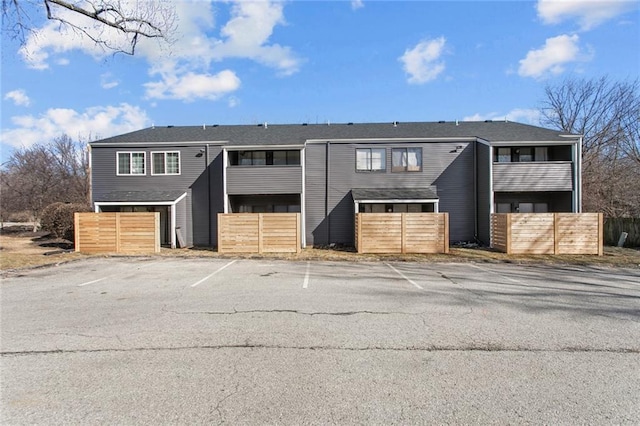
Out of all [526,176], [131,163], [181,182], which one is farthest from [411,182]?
[131,163]

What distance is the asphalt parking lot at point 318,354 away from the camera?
3180 millimetres

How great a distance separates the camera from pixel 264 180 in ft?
64.0

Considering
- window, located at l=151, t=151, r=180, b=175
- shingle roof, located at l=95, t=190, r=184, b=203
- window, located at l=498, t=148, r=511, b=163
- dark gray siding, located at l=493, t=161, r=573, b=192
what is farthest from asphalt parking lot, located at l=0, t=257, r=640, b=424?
window, located at l=498, t=148, r=511, b=163

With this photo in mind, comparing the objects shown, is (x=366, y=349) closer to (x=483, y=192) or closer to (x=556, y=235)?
(x=556, y=235)

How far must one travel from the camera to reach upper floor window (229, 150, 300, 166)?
21078 mm

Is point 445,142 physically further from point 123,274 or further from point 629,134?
point 629,134

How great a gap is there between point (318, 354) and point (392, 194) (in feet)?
51.6

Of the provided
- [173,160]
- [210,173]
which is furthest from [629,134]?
[173,160]

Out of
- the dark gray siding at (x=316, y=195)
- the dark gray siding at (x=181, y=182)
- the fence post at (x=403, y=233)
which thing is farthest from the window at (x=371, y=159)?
the dark gray siding at (x=181, y=182)

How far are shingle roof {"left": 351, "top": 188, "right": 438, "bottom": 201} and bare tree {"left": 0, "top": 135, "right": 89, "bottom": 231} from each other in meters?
26.0

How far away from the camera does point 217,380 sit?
3695mm

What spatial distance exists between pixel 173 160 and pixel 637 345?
68.8ft

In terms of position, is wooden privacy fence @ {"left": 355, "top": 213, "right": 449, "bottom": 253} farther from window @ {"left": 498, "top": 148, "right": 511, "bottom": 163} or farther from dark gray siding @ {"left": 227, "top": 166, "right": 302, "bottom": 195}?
window @ {"left": 498, "top": 148, "right": 511, "bottom": 163}

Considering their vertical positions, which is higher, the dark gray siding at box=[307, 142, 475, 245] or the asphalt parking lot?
the dark gray siding at box=[307, 142, 475, 245]
